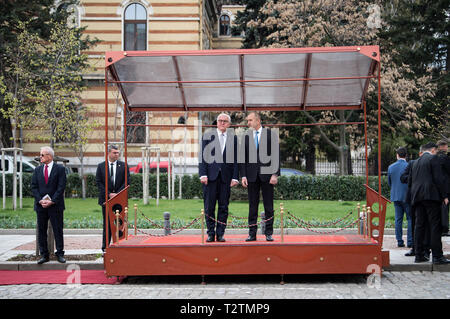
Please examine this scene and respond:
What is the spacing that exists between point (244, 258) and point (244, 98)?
3494 mm

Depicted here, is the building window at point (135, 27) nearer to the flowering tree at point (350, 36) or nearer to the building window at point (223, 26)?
the flowering tree at point (350, 36)

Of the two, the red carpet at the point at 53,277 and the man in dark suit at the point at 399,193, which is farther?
the man in dark suit at the point at 399,193

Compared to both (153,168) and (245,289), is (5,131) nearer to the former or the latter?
(153,168)

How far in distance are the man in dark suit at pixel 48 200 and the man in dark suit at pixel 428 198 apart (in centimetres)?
653

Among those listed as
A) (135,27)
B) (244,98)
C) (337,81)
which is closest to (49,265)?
(244,98)

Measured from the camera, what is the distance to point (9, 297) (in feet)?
23.9

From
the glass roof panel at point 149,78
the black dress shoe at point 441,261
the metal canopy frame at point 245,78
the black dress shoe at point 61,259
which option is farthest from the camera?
the black dress shoe at point 61,259

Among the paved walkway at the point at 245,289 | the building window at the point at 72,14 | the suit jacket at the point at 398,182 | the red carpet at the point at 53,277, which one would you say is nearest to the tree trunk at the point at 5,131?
the building window at the point at 72,14

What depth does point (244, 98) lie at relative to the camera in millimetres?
10211

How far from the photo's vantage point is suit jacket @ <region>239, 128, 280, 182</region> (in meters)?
8.84

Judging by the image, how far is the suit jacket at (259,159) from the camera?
8.84m

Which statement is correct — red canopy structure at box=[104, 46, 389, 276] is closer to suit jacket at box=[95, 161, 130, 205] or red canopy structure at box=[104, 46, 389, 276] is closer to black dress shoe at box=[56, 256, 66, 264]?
suit jacket at box=[95, 161, 130, 205]

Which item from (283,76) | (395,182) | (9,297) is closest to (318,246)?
(283,76)
